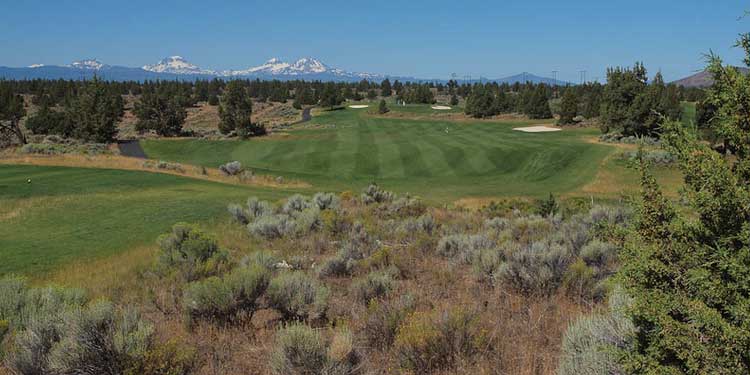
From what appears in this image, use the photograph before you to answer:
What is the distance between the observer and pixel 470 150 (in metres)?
42.1

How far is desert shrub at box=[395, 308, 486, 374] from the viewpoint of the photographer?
4.98 meters

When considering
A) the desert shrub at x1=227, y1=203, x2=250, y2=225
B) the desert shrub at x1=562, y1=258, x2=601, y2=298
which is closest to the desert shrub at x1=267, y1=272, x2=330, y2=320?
the desert shrub at x1=562, y1=258, x2=601, y2=298

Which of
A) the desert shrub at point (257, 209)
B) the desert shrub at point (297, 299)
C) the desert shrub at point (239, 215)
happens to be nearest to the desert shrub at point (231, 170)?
the desert shrub at point (257, 209)

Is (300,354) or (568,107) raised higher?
(568,107)

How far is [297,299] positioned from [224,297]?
1.01 metres

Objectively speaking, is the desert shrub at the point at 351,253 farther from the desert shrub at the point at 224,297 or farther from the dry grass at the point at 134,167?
the dry grass at the point at 134,167

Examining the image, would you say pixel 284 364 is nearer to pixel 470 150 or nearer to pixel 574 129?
pixel 470 150

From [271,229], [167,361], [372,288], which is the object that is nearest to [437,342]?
[372,288]

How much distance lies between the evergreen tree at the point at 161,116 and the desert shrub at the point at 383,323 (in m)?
74.2

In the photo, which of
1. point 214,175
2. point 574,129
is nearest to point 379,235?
point 214,175

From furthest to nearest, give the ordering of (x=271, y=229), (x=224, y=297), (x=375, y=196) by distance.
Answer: (x=375, y=196) → (x=271, y=229) → (x=224, y=297)

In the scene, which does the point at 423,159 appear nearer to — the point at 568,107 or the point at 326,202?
the point at 326,202

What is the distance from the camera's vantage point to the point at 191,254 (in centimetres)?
893

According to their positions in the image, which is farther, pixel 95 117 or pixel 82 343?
pixel 95 117
